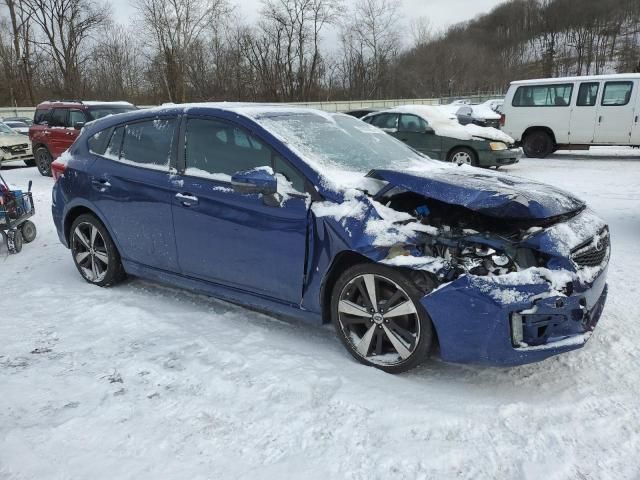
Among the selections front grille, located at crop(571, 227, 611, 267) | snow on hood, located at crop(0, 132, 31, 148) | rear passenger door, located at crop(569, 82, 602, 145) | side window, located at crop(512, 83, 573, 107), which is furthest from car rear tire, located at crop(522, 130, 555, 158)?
snow on hood, located at crop(0, 132, 31, 148)

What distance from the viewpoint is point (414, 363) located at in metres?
3.00

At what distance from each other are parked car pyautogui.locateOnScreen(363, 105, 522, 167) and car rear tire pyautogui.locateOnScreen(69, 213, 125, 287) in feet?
25.7

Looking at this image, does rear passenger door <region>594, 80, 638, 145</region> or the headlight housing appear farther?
rear passenger door <region>594, 80, 638, 145</region>

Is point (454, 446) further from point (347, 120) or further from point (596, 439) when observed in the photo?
point (347, 120)

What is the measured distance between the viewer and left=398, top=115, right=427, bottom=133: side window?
11414 mm

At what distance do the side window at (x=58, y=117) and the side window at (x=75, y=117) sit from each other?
147 mm

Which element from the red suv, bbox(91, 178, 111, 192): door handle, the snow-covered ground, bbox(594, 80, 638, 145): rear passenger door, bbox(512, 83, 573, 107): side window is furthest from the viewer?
bbox(512, 83, 573, 107): side window

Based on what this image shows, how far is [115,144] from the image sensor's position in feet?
15.0

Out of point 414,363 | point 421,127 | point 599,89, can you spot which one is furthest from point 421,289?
point 599,89

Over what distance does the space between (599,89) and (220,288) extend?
12.1 m

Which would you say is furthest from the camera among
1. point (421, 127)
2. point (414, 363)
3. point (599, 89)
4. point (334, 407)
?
point (599, 89)

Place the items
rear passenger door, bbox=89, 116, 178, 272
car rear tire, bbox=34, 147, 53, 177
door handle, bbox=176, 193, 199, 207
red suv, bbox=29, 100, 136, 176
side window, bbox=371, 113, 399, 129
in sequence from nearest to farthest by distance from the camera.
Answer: door handle, bbox=176, 193, 199, 207
rear passenger door, bbox=89, 116, 178, 272
side window, bbox=371, 113, 399, 129
red suv, bbox=29, 100, 136, 176
car rear tire, bbox=34, 147, 53, 177

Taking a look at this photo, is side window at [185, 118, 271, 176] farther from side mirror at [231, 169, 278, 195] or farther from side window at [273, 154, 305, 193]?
side mirror at [231, 169, 278, 195]

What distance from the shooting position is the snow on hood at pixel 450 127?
11.1 m
